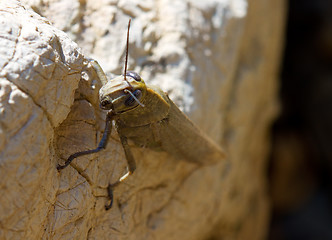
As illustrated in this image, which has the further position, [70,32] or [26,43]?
[70,32]

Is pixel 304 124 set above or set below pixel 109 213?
below

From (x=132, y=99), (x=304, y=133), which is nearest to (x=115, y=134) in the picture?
(x=132, y=99)

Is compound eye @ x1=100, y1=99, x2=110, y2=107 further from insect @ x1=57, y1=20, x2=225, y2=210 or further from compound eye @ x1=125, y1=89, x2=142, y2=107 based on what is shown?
compound eye @ x1=125, y1=89, x2=142, y2=107

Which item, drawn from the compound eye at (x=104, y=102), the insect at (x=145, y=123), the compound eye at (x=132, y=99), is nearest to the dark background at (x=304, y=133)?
the insect at (x=145, y=123)

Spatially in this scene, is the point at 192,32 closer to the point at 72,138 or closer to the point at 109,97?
the point at 109,97

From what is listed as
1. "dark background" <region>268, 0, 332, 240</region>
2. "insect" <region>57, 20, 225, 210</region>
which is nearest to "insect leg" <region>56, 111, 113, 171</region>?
"insect" <region>57, 20, 225, 210</region>

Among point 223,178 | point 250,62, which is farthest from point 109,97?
point 250,62

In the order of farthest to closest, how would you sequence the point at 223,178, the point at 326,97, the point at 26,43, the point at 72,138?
the point at 326,97 → the point at 223,178 → the point at 72,138 → the point at 26,43
